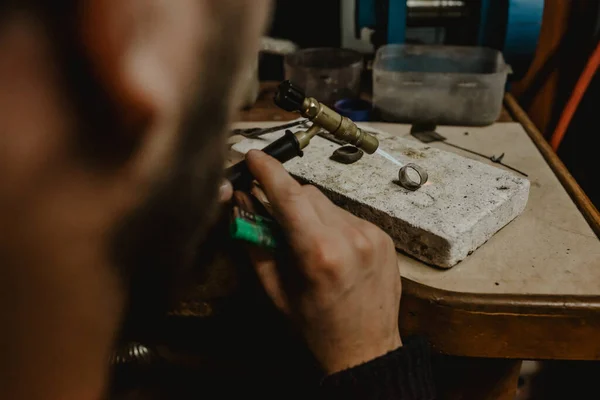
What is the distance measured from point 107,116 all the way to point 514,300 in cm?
51

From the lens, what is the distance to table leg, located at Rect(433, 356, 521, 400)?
0.79 metres

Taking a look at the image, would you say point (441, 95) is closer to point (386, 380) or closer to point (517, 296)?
point (517, 296)

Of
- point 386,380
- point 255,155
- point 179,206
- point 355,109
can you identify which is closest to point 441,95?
point 355,109

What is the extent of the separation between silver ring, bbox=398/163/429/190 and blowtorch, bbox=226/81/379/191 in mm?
71

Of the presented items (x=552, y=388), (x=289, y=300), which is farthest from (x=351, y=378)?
(x=552, y=388)

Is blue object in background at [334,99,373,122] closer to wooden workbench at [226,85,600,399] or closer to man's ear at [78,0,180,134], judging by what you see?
wooden workbench at [226,85,600,399]

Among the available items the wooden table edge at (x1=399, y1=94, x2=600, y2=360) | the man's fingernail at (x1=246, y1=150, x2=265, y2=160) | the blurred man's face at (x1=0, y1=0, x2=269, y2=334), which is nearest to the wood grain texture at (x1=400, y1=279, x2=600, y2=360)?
the wooden table edge at (x1=399, y1=94, x2=600, y2=360)

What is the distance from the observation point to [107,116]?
0.99 ft

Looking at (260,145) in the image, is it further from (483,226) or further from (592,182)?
(592,182)

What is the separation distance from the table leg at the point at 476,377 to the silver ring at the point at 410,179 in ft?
0.85

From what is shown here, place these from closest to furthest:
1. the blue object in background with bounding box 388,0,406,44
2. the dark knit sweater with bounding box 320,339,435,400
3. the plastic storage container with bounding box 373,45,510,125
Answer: the dark knit sweater with bounding box 320,339,435,400 → the plastic storage container with bounding box 373,45,510,125 → the blue object in background with bounding box 388,0,406,44

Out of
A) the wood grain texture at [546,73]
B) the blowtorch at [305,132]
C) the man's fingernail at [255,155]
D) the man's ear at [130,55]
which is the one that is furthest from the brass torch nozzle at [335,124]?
the wood grain texture at [546,73]

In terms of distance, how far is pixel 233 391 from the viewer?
927 mm

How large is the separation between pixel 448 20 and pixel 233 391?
943 mm
